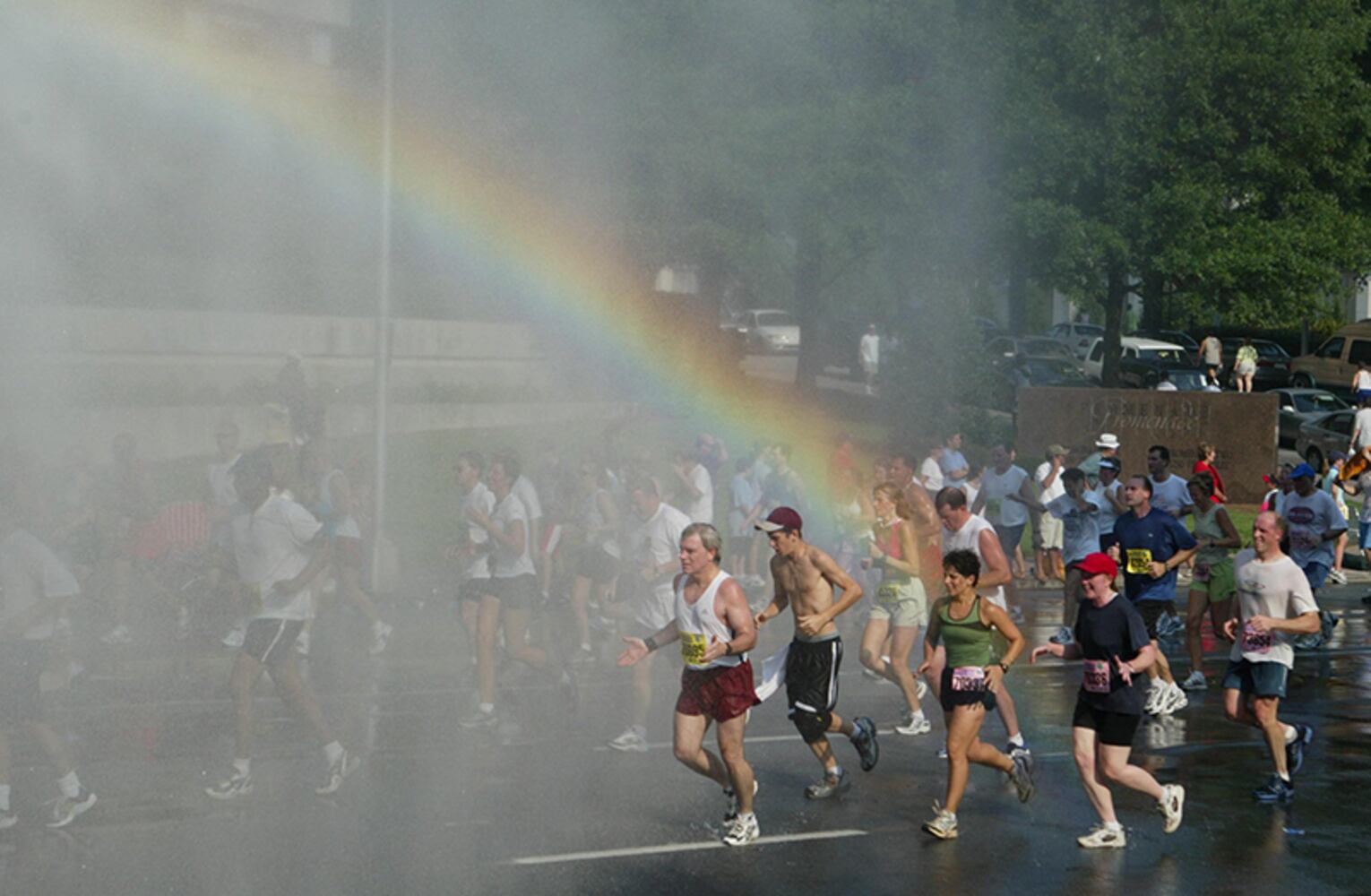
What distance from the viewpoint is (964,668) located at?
26.7 ft

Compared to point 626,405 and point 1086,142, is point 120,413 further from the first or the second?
point 1086,142

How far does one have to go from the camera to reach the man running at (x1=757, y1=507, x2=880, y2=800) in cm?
859

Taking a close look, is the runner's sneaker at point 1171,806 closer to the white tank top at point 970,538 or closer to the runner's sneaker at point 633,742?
the white tank top at point 970,538

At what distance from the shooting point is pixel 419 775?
29.7 feet

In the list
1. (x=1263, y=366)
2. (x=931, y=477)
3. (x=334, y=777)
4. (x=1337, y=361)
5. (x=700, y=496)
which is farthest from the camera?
(x=1263, y=366)

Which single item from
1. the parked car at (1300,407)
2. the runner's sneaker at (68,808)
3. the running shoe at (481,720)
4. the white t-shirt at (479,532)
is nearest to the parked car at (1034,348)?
the parked car at (1300,407)

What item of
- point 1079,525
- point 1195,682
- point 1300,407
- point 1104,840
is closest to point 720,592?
point 1104,840

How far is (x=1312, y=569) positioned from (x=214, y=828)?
8.83m

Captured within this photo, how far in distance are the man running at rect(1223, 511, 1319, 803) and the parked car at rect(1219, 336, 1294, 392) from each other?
91.1ft

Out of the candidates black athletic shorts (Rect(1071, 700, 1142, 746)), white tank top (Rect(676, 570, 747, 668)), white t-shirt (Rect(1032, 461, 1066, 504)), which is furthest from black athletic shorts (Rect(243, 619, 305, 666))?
white t-shirt (Rect(1032, 461, 1066, 504))

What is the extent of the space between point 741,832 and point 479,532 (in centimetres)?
394

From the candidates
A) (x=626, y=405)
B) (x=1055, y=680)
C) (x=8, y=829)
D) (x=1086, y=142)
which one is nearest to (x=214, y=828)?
(x=8, y=829)

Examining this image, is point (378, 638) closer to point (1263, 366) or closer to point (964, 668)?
point (964, 668)

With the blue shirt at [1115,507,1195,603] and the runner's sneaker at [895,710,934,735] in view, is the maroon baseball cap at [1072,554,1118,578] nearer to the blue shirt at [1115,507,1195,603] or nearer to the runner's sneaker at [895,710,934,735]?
the runner's sneaker at [895,710,934,735]
